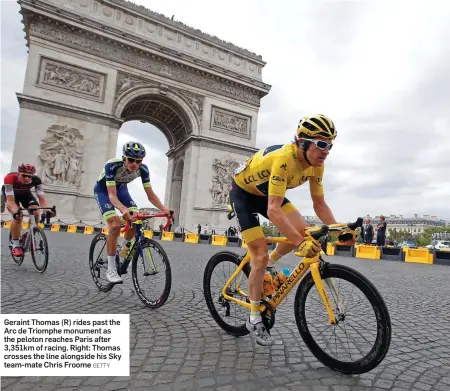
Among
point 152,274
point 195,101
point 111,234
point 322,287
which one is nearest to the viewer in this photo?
point 322,287

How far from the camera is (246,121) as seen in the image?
87.7ft

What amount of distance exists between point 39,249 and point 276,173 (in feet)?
14.9

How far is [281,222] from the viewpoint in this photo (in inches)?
88.2

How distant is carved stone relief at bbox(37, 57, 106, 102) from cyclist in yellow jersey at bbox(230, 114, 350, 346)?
69.2 feet

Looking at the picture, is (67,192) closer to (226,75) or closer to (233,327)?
(226,75)

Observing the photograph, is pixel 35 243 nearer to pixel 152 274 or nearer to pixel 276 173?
pixel 152 274

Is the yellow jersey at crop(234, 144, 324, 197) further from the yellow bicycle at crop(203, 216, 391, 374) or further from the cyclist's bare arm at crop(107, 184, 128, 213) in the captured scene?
the cyclist's bare arm at crop(107, 184, 128, 213)

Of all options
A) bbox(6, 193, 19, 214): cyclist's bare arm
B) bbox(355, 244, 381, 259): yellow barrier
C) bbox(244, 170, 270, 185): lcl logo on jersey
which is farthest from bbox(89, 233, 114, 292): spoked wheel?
bbox(355, 244, 381, 259): yellow barrier

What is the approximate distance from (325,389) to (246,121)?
25.8 metres

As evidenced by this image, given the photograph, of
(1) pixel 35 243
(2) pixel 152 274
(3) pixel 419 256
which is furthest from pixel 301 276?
(3) pixel 419 256

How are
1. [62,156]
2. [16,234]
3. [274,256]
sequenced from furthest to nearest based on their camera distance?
1. [62,156]
2. [16,234]
3. [274,256]

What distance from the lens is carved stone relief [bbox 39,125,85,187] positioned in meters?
19.7

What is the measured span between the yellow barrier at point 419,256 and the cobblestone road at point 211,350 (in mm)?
7862

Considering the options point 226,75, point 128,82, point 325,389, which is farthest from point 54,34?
point 325,389
